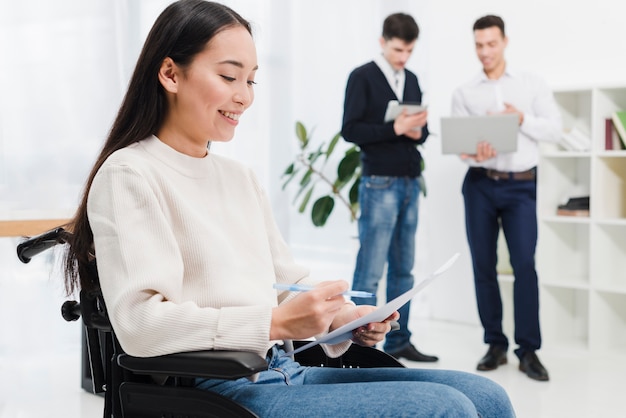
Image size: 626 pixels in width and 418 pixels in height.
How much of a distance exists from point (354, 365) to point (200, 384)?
0.35m

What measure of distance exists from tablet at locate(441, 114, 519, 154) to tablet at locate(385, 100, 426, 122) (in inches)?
5.8

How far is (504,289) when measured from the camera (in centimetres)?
440

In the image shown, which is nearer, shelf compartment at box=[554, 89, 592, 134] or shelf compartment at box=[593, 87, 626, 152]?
shelf compartment at box=[593, 87, 626, 152]

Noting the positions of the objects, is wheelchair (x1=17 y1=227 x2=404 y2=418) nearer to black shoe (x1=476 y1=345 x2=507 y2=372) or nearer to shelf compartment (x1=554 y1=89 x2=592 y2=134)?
black shoe (x1=476 y1=345 x2=507 y2=372)

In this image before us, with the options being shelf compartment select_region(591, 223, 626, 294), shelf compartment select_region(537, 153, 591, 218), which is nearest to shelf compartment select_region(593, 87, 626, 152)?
shelf compartment select_region(537, 153, 591, 218)

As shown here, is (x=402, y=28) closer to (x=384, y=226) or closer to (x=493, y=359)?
(x=384, y=226)

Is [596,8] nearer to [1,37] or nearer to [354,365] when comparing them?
[1,37]

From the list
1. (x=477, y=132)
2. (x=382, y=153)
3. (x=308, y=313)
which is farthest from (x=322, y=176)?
(x=308, y=313)

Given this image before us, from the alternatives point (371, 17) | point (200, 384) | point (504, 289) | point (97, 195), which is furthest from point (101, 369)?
point (371, 17)

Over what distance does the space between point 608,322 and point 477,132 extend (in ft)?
4.20

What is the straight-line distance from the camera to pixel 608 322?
13.3 ft

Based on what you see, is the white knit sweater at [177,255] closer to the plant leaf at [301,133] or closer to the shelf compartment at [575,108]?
the plant leaf at [301,133]

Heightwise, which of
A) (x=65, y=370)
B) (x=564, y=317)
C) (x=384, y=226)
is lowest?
(x=564, y=317)

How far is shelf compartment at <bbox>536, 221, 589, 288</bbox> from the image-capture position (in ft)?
13.8
